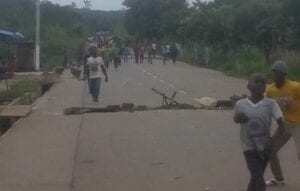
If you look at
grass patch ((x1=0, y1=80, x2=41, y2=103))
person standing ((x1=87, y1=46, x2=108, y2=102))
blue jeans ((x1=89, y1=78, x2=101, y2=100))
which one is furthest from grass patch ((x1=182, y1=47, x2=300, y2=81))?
person standing ((x1=87, y1=46, x2=108, y2=102))

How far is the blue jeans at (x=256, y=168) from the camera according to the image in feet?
28.3

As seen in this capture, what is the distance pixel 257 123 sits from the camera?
862 cm

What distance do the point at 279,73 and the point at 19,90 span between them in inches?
920

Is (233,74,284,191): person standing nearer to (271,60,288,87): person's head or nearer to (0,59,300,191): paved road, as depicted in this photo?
(271,60,288,87): person's head

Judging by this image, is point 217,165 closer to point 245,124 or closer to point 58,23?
point 245,124

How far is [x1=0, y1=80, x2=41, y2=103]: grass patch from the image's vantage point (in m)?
29.0

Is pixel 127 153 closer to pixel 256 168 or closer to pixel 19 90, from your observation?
pixel 256 168

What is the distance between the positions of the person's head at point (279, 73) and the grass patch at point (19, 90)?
1961 centimetres

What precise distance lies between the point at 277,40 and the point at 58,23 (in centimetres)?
4657

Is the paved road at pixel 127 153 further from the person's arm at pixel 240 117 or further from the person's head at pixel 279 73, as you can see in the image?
the person's arm at pixel 240 117

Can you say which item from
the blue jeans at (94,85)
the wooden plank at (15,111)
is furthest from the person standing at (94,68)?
the wooden plank at (15,111)

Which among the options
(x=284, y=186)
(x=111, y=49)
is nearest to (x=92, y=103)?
(x=284, y=186)

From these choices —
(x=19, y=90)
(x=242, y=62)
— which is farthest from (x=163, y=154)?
(x=242, y=62)

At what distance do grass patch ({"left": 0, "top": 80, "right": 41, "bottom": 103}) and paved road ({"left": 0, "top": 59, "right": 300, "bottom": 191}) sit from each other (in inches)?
318
